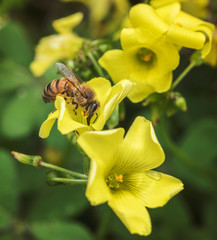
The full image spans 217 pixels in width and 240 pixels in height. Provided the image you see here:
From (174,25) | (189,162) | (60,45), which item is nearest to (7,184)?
(60,45)

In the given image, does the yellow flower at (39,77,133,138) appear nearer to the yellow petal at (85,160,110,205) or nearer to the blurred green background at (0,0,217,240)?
the yellow petal at (85,160,110,205)

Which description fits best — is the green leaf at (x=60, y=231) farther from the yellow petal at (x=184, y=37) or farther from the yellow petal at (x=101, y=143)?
the yellow petal at (x=184, y=37)

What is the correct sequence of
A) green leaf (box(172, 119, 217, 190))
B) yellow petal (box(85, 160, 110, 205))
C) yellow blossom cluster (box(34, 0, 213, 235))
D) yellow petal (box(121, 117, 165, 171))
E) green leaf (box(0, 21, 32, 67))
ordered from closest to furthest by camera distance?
1. yellow petal (box(85, 160, 110, 205))
2. yellow blossom cluster (box(34, 0, 213, 235))
3. yellow petal (box(121, 117, 165, 171))
4. green leaf (box(172, 119, 217, 190))
5. green leaf (box(0, 21, 32, 67))

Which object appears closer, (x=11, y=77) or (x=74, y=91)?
(x=74, y=91)

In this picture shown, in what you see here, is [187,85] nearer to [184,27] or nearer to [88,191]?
[184,27]

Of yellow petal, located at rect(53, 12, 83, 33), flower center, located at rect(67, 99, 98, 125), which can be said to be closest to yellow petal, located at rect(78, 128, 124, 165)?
flower center, located at rect(67, 99, 98, 125)

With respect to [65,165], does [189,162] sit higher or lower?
higher

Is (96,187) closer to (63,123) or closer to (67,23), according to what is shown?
(63,123)

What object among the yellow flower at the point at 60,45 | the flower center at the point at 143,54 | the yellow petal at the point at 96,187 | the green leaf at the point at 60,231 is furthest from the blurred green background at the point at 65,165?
the yellow petal at the point at 96,187
